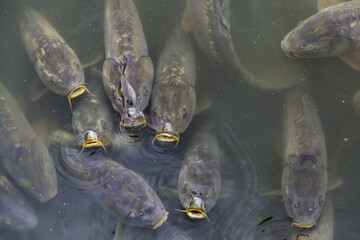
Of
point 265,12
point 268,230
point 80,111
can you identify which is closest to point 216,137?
point 268,230

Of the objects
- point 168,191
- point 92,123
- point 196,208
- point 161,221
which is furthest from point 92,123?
point 196,208

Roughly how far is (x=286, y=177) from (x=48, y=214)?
252 cm

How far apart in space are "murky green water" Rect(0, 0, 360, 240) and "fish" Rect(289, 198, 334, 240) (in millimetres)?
108

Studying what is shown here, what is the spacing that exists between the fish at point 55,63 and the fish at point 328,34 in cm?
250

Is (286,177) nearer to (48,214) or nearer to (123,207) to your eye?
(123,207)

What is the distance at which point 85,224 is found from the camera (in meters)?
4.68

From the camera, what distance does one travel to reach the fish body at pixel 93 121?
4.71 meters

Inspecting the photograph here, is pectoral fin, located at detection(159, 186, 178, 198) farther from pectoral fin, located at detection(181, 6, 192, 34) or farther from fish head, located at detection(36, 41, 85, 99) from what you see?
pectoral fin, located at detection(181, 6, 192, 34)

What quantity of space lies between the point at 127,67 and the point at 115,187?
1.31 m

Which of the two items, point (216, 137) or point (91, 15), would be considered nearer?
point (216, 137)

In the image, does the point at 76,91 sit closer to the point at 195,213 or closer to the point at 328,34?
the point at 195,213

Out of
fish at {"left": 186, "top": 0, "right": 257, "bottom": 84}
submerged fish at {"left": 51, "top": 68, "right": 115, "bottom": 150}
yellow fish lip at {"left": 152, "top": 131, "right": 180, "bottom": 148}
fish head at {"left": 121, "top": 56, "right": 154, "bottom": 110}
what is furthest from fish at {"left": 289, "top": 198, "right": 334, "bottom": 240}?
submerged fish at {"left": 51, "top": 68, "right": 115, "bottom": 150}

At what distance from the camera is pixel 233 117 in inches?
208

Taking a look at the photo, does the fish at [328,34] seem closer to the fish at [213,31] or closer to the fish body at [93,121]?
the fish at [213,31]
